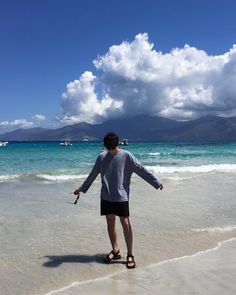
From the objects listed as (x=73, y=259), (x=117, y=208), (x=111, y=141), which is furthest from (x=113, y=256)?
(x=111, y=141)

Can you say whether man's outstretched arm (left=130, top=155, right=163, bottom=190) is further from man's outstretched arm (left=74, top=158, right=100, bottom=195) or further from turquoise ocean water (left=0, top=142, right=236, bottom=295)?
turquoise ocean water (left=0, top=142, right=236, bottom=295)

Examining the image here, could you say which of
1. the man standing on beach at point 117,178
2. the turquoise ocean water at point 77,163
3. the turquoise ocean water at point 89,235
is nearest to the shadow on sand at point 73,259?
the turquoise ocean water at point 89,235

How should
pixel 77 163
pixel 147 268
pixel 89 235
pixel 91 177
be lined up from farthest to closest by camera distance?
pixel 77 163, pixel 89 235, pixel 91 177, pixel 147 268

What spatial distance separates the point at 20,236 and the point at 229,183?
1198 centimetres

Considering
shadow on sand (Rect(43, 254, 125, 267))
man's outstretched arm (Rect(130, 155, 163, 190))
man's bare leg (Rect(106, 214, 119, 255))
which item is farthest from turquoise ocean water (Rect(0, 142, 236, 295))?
man's outstretched arm (Rect(130, 155, 163, 190))

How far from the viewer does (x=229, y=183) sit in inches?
725

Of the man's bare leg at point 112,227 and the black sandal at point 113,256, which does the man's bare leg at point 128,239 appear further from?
the black sandal at point 113,256

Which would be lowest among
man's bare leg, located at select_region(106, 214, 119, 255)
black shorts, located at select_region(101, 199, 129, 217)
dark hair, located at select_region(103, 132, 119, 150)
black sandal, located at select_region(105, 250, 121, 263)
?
black sandal, located at select_region(105, 250, 121, 263)

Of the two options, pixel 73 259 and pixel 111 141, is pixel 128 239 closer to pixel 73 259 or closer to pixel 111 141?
pixel 73 259

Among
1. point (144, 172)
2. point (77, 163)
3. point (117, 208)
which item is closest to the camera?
point (117, 208)

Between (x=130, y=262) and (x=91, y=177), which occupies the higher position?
(x=91, y=177)

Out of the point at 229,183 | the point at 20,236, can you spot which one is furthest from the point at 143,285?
the point at 229,183

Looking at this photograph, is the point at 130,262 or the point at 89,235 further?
the point at 89,235

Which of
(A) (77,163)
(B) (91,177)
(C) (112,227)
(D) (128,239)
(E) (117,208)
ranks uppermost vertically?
(B) (91,177)
